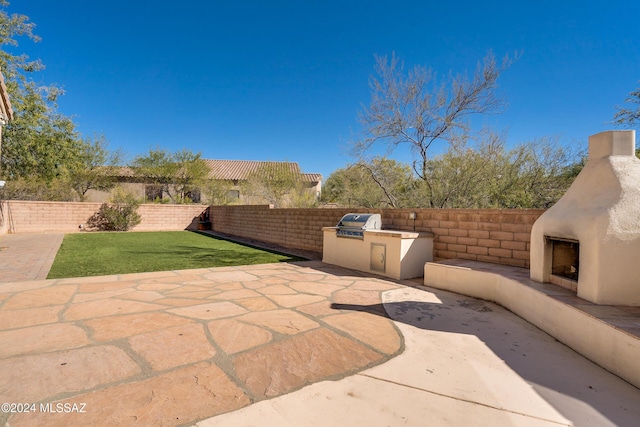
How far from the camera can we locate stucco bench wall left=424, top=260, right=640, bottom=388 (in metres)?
2.35

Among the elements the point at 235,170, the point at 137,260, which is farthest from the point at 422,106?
the point at 235,170

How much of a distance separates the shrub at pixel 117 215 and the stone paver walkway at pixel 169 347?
14.2 metres

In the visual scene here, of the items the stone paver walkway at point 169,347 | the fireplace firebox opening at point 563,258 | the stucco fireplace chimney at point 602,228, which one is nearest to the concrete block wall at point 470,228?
the fireplace firebox opening at point 563,258

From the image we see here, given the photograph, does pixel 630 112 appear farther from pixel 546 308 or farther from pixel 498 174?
pixel 546 308

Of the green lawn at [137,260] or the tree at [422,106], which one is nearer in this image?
the green lawn at [137,260]

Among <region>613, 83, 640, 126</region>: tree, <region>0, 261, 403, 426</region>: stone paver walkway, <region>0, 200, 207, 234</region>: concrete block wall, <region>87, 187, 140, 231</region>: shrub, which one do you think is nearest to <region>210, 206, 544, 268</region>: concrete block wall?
<region>0, 261, 403, 426</region>: stone paver walkway

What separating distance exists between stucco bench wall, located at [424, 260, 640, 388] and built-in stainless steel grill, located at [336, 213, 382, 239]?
1798 mm

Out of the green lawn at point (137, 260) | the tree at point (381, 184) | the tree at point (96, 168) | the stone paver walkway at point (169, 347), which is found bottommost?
the green lawn at point (137, 260)

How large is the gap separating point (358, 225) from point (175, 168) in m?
23.0

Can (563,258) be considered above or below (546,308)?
above

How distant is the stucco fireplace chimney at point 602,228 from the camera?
298cm

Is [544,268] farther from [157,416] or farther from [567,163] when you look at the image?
[567,163]

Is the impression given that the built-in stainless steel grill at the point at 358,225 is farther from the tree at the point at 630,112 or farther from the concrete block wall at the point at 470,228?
the tree at the point at 630,112

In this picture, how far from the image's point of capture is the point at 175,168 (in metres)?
25.6
